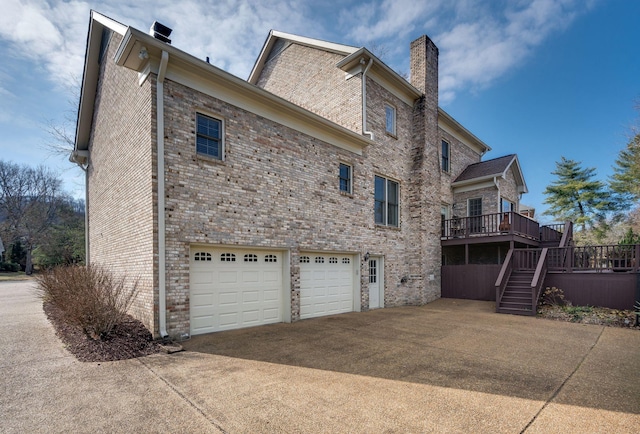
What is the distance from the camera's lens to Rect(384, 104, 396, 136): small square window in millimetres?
13330

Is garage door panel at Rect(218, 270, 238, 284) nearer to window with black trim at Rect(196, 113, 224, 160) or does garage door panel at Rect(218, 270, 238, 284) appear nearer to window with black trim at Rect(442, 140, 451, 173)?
A: window with black trim at Rect(196, 113, 224, 160)

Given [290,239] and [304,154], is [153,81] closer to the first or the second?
[304,154]

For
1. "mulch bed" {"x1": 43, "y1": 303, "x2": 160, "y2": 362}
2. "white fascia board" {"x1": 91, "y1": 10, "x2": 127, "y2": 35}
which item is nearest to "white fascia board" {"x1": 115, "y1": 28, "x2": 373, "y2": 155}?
"white fascia board" {"x1": 91, "y1": 10, "x2": 127, "y2": 35}

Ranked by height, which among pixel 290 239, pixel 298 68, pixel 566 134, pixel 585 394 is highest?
pixel 566 134

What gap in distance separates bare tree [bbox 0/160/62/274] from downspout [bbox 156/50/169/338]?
127 ft

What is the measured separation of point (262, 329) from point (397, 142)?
9.60m

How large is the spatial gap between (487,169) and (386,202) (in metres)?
8.11

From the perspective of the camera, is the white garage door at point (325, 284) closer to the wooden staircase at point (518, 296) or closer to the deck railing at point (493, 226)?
the wooden staircase at point (518, 296)

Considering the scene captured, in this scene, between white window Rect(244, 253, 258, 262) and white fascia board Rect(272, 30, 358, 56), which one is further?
white fascia board Rect(272, 30, 358, 56)

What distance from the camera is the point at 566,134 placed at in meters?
34.3

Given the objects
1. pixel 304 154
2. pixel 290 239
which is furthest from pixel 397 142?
pixel 290 239

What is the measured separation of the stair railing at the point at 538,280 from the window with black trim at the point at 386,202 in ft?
17.1

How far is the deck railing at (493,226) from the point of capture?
13.9m

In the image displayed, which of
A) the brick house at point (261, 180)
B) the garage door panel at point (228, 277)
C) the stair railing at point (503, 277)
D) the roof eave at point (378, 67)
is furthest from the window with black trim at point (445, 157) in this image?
the garage door panel at point (228, 277)
